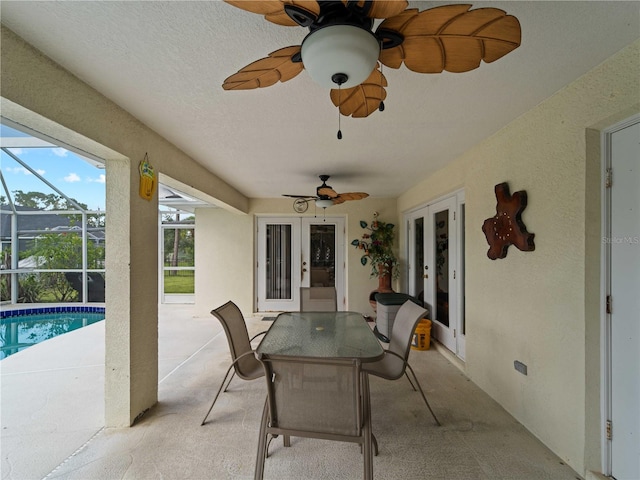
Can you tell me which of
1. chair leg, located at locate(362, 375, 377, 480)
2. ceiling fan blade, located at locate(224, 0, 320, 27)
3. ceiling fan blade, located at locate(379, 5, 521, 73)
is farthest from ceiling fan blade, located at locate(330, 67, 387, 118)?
chair leg, located at locate(362, 375, 377, 480)

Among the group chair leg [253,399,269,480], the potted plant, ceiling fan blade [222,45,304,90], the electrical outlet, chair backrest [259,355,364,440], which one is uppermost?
ceiling fan blade [222,45,304,90]

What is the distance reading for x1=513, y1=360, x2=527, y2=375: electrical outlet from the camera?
2170mm

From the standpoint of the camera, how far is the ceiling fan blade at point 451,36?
2.73 feet

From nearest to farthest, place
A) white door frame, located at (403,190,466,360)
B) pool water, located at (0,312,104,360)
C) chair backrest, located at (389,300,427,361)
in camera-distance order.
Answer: chair backrest, located at (389,300,427,361)
white door frame, located at (403,190,466,360)
pool water, located at (0,312,104,360)

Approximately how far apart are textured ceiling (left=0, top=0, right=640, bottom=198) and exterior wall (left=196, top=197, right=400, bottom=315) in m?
2.68

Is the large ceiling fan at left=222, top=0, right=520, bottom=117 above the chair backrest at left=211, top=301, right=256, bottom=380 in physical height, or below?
above

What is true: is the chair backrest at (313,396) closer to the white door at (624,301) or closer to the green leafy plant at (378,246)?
the white door at (624,301)

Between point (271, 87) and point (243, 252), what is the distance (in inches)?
177

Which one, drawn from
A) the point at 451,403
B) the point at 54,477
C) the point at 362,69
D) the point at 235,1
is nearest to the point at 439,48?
the point at 362,69

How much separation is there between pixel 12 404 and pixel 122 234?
1899mm

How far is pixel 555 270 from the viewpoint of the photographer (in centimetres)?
189

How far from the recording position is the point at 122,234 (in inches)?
85.0

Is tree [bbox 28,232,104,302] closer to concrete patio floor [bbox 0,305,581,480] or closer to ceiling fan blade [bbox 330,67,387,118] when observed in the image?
concrete patio floor [bbox 0,305,581,480]

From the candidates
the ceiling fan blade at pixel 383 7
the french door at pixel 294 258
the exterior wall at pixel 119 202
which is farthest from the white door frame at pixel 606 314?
the french door at pixel 294 258
